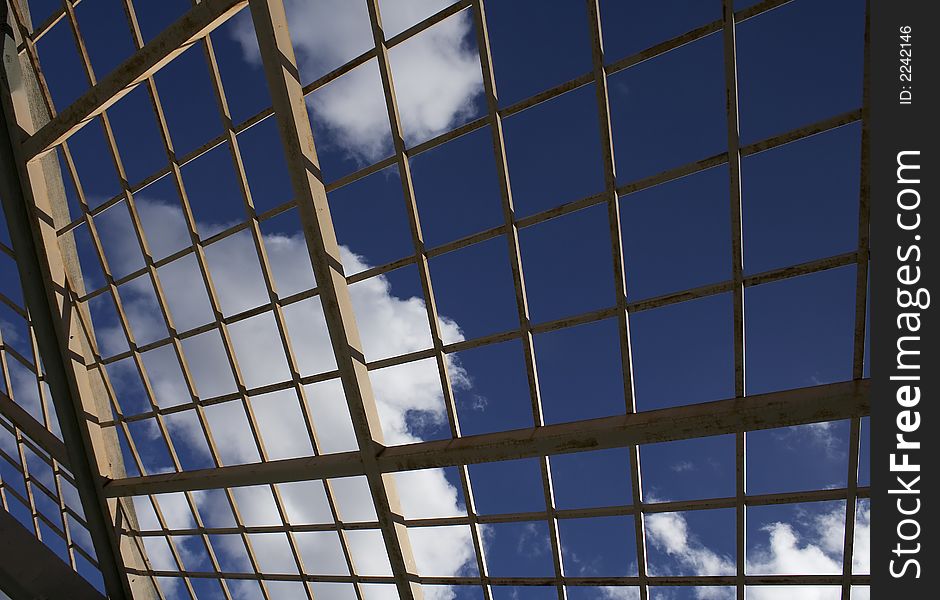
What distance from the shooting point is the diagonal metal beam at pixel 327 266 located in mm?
12547

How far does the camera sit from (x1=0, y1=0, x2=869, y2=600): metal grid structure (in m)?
11.4

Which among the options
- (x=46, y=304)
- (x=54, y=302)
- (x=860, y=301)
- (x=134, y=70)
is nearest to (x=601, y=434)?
(x=860, y=301)

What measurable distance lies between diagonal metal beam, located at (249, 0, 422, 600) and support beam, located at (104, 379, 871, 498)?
91cm

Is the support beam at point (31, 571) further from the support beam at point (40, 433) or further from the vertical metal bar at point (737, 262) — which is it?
the vertical metal bar at point (737, 262)

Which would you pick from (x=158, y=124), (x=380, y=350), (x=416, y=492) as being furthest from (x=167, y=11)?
(x=416, y=492)

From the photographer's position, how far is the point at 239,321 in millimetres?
16609

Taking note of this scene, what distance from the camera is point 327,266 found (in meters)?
13.8

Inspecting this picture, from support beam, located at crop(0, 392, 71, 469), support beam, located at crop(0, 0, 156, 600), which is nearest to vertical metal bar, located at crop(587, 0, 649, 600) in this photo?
support beam, located at crop(0, 0, 156, 600)

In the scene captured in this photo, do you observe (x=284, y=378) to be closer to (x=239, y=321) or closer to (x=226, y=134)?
(x=239, y=321)

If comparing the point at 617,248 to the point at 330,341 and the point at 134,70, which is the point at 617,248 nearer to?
the point at 330,341

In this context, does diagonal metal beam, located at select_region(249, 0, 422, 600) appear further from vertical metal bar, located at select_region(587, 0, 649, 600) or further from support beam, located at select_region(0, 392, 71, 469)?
support beam, located at select_region(0, 392, 71, 469)

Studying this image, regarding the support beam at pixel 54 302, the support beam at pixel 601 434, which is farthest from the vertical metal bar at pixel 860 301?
the support beam at pixel 54 302

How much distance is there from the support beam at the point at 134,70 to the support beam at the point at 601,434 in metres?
9.87

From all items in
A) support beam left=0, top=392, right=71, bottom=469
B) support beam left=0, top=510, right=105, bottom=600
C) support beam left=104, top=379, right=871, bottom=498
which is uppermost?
support beam left=104, top=379, right=871, bottom=498
